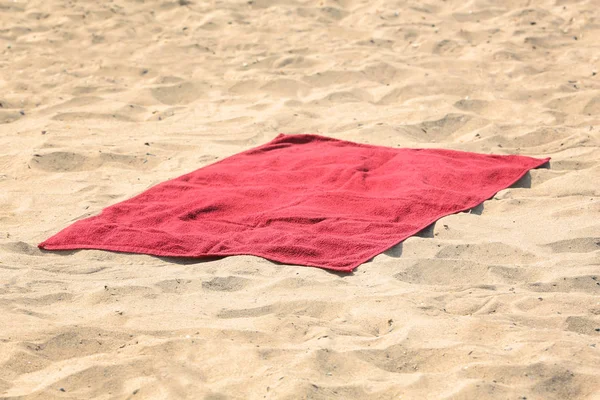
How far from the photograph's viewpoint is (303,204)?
4.06 meters

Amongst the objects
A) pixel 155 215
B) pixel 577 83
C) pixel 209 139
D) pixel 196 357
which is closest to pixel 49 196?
pixel 155 215

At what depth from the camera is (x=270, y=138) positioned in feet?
16.6

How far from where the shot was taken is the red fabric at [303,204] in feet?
12.0

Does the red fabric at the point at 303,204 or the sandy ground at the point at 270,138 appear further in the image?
the red fabric at the point at 303,204

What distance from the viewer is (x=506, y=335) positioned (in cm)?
286

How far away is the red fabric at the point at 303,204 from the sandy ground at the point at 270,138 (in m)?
0.11

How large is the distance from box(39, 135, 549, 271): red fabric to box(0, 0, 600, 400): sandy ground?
11cm

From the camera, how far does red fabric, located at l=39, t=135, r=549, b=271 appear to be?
3.66m

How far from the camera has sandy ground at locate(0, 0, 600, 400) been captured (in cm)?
268

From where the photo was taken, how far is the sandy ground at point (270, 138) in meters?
2.68

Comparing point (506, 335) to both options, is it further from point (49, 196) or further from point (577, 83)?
point (577, 83)

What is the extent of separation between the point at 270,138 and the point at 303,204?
109 centimetres

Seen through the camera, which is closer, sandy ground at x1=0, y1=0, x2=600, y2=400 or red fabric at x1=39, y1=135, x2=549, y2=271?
sandy ground at x1=0, y1=0, x2=600, y2=400

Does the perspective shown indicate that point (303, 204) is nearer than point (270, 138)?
Yes
